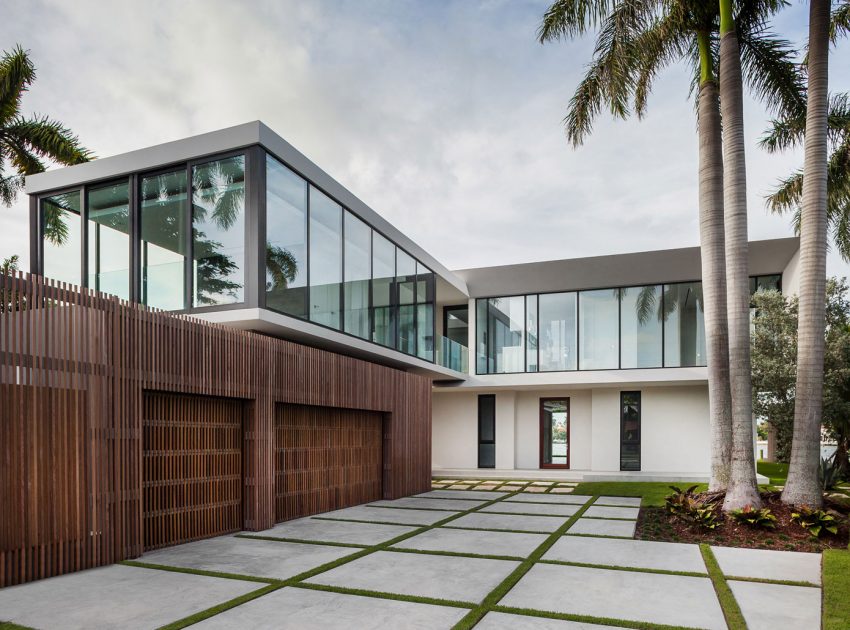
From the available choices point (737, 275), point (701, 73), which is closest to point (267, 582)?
point (737, 275)

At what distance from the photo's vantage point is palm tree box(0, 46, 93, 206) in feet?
57.3

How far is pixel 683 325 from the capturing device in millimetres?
19516

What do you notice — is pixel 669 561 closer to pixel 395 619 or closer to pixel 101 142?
pixel 395 619

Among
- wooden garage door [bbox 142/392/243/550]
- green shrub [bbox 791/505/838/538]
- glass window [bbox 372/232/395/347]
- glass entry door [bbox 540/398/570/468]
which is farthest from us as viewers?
glass entry door [bbox 540/398/570/468]

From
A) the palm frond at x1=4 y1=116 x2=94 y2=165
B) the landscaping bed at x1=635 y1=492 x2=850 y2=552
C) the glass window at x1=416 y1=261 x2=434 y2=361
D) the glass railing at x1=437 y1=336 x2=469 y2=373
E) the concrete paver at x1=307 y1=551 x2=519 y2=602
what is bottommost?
the landscaping bed at x1=635 y1=492 x2=850 y2=552

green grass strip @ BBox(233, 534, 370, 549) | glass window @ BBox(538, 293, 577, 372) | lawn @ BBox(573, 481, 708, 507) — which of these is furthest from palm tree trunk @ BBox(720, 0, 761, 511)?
glass window @ BBox(538, 293, 577, 372)

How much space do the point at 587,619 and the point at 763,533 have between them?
5.12 meters

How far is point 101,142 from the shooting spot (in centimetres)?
1980

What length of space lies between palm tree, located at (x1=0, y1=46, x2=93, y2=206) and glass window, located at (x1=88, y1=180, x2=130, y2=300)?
7886 millimetres

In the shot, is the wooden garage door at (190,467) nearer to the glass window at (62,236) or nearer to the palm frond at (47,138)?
the glass window at (62,236)

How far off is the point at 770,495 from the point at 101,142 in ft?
65.7

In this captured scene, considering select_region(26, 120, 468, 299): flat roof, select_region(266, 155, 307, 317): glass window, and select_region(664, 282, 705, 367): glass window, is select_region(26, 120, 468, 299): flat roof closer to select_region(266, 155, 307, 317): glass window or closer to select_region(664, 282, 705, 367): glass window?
select_region(266, 155, 307, 317): glass window

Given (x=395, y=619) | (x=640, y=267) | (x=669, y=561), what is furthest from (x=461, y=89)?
(x=395, y=619)

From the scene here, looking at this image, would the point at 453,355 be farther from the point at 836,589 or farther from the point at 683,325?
the point at 836,589
